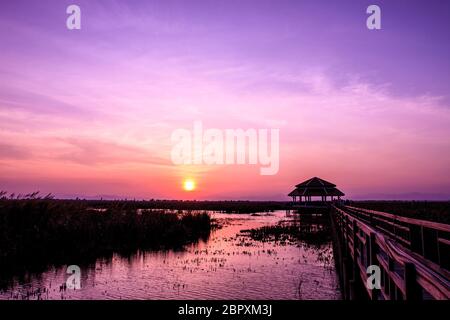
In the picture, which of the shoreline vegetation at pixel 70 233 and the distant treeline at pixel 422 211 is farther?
the distant treeline at pixel 422 211

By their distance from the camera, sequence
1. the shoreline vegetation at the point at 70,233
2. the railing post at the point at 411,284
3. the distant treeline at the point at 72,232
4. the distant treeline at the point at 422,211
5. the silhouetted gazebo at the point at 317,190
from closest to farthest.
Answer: the railing post at the point at 411,284 < the shoreline vegetation at the point at 70,233 < the distant treeline at the point at 72,232 < the distant treeline at the point at 422,211 < the silhouetted gazebo at the point at 317,190

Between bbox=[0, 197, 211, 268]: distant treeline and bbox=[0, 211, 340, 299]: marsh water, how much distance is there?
1.59 metres

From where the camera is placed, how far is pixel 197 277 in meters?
15.8

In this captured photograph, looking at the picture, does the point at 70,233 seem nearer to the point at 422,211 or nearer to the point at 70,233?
the point at 70,233

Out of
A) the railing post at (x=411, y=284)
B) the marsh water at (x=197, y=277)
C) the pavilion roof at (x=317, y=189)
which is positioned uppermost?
the pavilion roof at (x=317, y=189)

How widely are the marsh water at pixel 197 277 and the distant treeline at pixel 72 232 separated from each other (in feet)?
5.23

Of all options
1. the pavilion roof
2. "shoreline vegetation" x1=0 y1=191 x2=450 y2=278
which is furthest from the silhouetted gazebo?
"shoreline vegetation" x1=0 y1=191 x2=450 y2=278

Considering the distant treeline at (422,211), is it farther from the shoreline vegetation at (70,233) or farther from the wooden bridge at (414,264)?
the wooden bridge at (414,264)

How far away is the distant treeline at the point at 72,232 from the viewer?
17094mm

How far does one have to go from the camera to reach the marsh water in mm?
13133

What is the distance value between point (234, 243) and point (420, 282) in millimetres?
22541

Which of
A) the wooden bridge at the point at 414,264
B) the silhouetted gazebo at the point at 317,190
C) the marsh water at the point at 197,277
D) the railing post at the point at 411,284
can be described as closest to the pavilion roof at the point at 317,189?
the silhouetted gazebo at the point at 317,190
